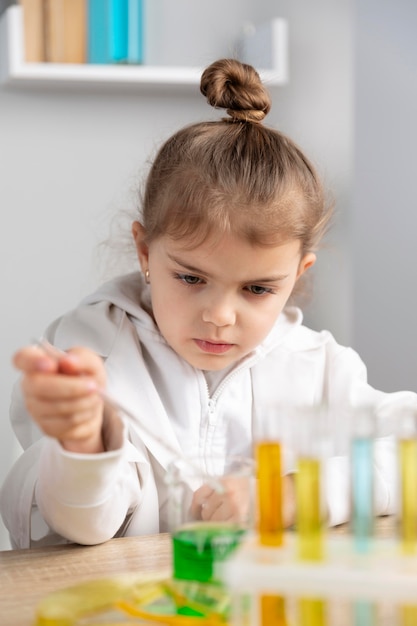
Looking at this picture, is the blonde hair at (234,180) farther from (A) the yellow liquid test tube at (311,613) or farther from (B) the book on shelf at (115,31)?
(B) the book on shelf at (115,31)

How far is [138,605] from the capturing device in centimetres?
76

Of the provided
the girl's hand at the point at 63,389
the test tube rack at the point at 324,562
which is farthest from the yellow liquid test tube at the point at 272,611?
the girl's hand at the point at 63,389

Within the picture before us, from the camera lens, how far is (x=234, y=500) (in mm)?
838

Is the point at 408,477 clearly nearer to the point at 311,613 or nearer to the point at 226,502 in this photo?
the point at 311,613

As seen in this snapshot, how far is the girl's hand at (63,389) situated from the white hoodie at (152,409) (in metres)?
0.13

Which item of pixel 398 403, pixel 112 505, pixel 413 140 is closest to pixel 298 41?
pixel 413 140

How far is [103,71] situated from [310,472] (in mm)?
1711

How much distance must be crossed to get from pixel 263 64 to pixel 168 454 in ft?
4.48

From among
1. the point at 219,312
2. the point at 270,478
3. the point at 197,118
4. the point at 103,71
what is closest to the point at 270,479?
the point at 270,478

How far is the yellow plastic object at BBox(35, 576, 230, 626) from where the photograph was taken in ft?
2.38

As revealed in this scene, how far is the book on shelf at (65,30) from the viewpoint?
85.0 inches

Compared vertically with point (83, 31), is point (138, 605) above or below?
below

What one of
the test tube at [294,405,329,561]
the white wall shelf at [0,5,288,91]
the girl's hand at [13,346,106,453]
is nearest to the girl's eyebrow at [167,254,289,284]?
the girl's hand at [13,346,106,453]

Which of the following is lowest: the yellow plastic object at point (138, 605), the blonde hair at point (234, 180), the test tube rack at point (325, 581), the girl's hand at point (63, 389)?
the yellow plastic object at point (138, 605)
